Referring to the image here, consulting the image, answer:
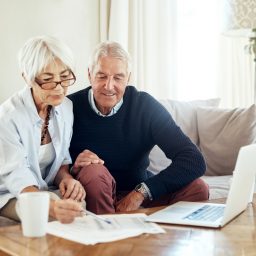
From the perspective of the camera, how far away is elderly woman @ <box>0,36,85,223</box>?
1.64 meters

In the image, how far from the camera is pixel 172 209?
1532 mm

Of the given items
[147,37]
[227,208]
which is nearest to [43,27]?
[147,37]

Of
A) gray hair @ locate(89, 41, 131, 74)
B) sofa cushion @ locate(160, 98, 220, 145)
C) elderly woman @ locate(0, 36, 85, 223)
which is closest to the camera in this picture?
elderly woman @ locate(0, 36, 85, 223)

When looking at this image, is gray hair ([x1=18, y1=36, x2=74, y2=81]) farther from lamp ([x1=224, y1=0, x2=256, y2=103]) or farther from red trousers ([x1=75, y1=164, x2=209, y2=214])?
lamp ([x1=224, y1=0, x2=256, y2=103])

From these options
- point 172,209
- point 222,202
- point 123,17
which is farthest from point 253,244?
point 123,17

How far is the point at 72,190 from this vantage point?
1.68 m

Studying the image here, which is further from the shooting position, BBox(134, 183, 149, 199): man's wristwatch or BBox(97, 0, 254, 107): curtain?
BBox(97, 0, 254, 107): curtain

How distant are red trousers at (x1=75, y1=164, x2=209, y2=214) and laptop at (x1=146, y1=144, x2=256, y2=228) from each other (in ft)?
0.91

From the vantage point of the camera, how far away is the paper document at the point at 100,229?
1.21 meters

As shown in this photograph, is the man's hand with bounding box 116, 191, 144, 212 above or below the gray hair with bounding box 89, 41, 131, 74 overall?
below

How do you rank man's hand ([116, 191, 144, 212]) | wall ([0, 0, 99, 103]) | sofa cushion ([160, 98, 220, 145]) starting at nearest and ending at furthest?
1. man's hand ([116, 191, 144, 212])
2. wall ([0, 0, 99, 103])
3. sofa cushion ([160, 98, 220, 145])

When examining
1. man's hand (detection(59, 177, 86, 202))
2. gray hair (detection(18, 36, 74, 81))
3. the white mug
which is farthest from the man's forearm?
the white mug

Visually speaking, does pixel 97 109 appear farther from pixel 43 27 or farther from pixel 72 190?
pixel 43 27

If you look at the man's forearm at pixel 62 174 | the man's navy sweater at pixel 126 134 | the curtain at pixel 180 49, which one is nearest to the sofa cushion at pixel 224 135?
the curtain at pixel 180 49
